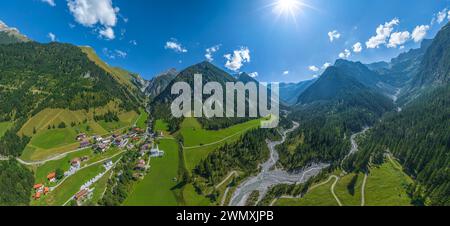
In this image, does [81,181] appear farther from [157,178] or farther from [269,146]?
[269,146]

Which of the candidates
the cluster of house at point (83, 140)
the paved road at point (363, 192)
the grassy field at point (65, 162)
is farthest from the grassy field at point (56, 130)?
the paved road at point (363, 192)

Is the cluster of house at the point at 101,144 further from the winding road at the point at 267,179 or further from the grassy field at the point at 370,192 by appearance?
the grassy field at the point at 370,192

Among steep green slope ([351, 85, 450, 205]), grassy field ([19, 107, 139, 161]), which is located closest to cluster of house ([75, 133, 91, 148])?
grassy field ([19, 107, 139, 161])

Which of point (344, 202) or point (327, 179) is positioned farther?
point (327, 179)

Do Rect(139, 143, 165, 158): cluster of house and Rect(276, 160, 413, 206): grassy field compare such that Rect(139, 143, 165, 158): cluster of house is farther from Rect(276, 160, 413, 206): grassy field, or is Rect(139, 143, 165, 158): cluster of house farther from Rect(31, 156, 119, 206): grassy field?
Rect(276, 160, 413, 206): grassy field

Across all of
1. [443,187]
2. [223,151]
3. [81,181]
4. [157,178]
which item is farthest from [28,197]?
[443,187]

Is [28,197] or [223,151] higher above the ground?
[223,151]

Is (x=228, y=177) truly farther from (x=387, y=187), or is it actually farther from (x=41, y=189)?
(x=41, y=189)
